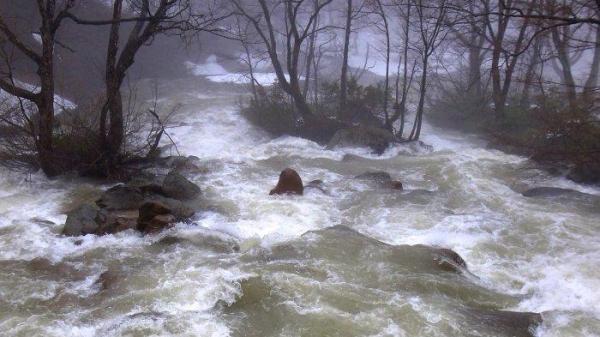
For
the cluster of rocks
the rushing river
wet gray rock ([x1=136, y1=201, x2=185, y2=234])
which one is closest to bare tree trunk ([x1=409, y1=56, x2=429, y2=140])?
the rushing river

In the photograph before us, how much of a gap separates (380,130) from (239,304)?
462 inches

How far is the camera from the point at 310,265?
21.3 ft

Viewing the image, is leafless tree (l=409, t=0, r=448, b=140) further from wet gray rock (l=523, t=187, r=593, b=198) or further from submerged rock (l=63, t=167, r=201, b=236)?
submerged rock (l=63, t=167, r=201, b=236)

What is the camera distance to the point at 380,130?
16422mm

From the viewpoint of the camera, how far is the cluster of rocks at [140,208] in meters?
7.60

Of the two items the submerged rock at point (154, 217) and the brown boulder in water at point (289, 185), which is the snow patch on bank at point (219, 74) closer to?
the brown boulder in water at point (289, 185)

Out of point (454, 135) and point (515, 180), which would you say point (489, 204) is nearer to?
point (515, 180)

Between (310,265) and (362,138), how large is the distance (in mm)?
9727

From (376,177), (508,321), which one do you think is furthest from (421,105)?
(508,321)

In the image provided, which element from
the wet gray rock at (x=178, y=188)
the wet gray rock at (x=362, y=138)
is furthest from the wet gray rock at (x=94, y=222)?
the wet gray rock at (x=362, y=138)

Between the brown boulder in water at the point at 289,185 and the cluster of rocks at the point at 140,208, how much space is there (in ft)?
5.34

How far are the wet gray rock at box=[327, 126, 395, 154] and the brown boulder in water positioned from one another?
227 inches

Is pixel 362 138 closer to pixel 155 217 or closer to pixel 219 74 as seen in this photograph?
pixel 155 217

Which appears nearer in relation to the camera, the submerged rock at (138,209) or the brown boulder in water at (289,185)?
the submerged rock at (138,209)
